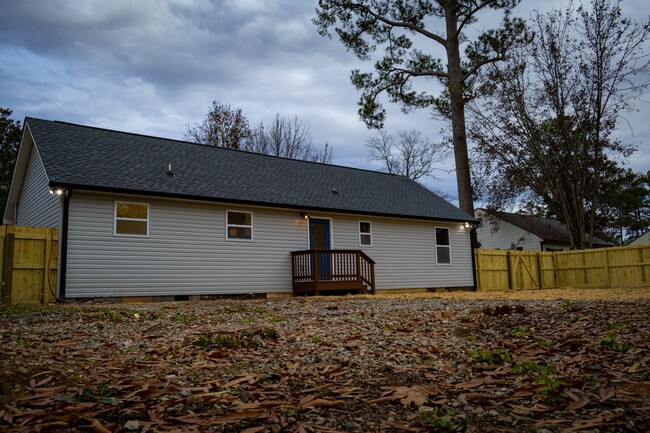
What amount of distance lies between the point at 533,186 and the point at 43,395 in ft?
73.5

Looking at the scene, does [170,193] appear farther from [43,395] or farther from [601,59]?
[601,59]

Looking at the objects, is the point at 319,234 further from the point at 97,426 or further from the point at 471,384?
the point at 97,426

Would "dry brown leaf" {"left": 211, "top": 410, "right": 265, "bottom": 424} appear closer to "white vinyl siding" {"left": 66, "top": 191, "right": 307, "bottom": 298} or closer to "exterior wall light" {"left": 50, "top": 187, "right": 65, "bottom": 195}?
"white vinyl siding" {"left": 66, "top": 191, "right": 307, "bottom": 298}

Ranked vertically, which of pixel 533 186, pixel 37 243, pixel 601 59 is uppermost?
pixel 601 59

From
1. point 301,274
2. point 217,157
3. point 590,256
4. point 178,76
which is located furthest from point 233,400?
point 178,76

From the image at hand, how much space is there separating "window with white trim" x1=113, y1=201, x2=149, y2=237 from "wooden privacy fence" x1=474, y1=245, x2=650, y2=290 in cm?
1243

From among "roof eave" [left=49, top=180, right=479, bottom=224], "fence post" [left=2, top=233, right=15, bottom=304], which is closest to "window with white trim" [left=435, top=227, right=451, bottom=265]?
"roof eave" [left=49, top=180, right=479, bottom=224]

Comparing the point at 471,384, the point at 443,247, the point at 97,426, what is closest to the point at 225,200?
the point at 443,247

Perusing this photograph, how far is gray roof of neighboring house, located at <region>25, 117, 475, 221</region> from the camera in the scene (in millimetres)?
11742

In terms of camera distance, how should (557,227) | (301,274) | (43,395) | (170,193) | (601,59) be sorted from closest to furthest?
(43,395) < (170,193) < (301,274) < (601,59) < (557,227)

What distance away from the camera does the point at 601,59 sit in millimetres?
18641

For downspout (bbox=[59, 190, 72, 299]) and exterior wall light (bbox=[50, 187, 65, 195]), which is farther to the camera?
exterior wall light (bbox=[50, 187, 65, 195])

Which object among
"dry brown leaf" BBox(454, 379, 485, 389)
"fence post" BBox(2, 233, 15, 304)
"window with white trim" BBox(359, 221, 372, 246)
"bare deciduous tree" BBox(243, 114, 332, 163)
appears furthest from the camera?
"bare deciduous tree" BBox(243, 114, 332, 163)

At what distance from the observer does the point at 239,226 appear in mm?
13359
